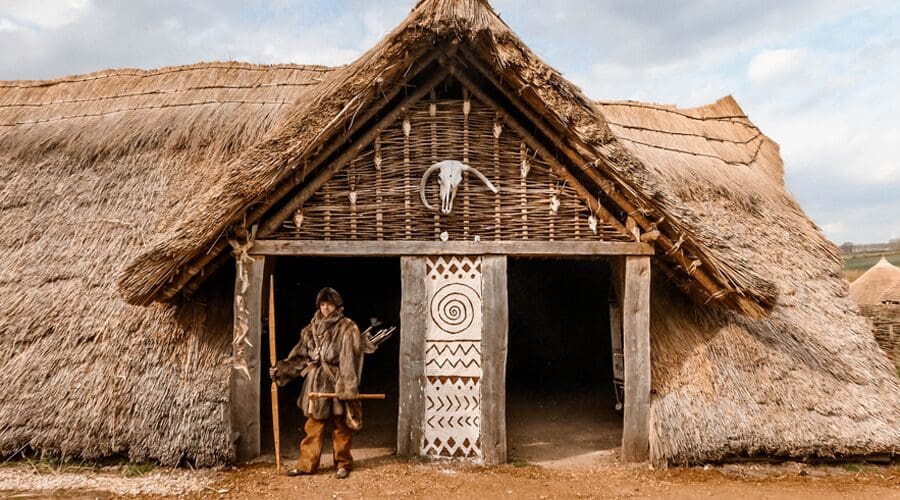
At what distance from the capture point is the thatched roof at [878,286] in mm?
15736

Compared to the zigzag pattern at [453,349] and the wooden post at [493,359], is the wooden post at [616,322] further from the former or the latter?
the zigzag pattern at [453,349]

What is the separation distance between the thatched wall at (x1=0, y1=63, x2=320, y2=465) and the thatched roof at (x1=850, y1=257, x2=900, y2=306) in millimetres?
14474

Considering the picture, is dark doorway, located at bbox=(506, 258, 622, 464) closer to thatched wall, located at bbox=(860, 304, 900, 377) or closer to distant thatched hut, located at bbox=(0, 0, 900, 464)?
distant thatched hut, located at bbox=(0, 0, 900, 464)

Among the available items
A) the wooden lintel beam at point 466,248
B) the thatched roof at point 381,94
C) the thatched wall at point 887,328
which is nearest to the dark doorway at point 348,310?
the wooden lintel beam at point 466,248

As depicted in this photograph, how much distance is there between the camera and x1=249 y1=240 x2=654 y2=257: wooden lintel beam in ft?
19.3

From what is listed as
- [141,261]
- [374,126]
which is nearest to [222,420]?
[141,261]

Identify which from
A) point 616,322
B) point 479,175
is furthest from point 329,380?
point 616,322

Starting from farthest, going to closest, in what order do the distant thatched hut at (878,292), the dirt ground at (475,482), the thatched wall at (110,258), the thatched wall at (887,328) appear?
1. the distant thatched hut at (878,292)
2. the thatched wall at (887,328)
3. the thatched wall at (110,258)
4. the dirt ground at (475,482)

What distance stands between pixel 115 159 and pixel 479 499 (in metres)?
6.15

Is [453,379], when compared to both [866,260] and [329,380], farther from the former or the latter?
[866,260]

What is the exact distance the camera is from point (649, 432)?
19.5 feet

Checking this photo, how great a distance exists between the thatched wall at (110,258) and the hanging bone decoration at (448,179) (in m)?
2.22

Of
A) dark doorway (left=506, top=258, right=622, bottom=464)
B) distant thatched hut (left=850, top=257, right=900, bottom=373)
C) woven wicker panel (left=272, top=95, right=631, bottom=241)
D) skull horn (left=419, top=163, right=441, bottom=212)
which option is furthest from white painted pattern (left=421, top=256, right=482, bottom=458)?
distant thatched hut (left=850, top=257, right=900, bottom=373)

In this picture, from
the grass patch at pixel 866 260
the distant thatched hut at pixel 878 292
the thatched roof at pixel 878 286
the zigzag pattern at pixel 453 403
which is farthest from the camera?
the grass patch at pixel 866 260
